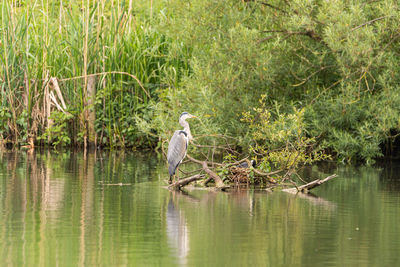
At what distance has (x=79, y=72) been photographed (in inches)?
754

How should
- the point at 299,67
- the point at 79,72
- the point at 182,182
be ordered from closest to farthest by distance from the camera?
the point at 182,182
the point at 299,67
the point at 79,72

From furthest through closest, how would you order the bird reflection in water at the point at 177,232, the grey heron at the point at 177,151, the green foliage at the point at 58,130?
the green foliage at the point at 58,130 < the grey heron at the point at 177,151 < the bird reflection in water at the point at 177,232

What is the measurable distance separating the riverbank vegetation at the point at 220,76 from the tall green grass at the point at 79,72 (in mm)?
36

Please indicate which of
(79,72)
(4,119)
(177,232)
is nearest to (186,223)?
(177,232)

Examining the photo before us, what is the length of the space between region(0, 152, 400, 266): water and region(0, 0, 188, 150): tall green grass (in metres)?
5.57

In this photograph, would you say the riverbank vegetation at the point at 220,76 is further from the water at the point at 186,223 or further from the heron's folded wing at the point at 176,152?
the water at the point at 186,223

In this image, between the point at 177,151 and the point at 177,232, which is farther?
the point at 177,151

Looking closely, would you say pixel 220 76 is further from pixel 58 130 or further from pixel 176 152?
pixel 58 130

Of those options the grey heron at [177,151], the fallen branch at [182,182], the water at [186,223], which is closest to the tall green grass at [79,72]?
the water at [186,223]

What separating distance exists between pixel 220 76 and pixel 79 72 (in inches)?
171

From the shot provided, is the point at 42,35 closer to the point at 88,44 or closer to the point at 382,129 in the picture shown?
the point at 88,44

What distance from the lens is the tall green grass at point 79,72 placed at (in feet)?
62.1

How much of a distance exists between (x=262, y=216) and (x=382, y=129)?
7.35m

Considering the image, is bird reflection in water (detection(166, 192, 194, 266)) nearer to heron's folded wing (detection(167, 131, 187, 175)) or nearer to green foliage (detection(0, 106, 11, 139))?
heron's folded wing (detection(167, 131, 187, 175))
